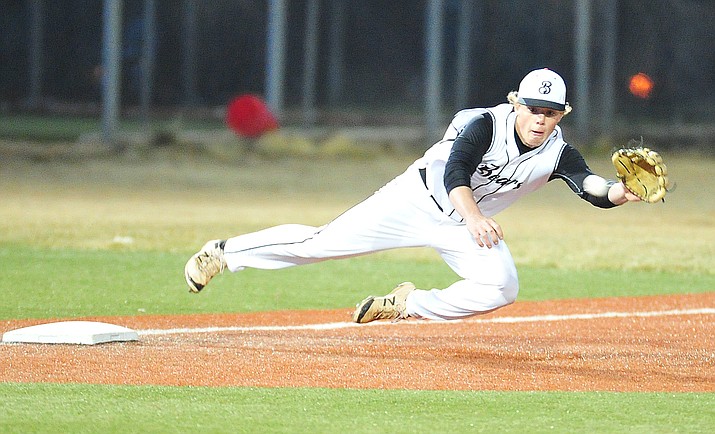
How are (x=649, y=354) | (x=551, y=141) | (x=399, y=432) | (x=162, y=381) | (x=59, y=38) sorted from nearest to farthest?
(x=399, y=432) → (x=162, y=381) → (x=551, y=141) → (x=649, y=354) → (x=59, y=38)

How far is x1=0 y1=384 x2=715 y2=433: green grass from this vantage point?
4.31m

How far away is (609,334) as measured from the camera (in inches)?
280

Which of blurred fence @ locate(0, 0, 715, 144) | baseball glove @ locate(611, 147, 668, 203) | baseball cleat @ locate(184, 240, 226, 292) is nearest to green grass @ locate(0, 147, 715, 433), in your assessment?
baseball glove @ locate(611, 147, 668, 203)

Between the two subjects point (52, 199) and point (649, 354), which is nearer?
point (649, 354)

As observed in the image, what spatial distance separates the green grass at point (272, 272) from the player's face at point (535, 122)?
1.29 m

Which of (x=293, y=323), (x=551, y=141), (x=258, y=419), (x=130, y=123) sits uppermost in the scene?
(x=551, y=141)

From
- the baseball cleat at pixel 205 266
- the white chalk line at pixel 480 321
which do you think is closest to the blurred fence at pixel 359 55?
the white chalk line at pixel 480 321

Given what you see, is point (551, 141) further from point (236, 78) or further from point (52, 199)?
point (236, 78)

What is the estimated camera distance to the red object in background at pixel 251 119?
2397cm

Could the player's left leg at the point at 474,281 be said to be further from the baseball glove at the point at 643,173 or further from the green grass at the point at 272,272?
the green grass at the point at 272,272

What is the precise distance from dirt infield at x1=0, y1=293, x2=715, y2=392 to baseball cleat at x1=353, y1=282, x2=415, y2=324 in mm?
179

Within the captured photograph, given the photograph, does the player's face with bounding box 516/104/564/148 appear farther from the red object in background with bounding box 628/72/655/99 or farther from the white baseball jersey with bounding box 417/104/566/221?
the red object in background with bounding box 628/72/655/99

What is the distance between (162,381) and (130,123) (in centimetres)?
2973

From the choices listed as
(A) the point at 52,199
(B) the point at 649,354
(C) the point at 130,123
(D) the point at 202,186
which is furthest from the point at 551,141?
(C) the point at 130,123
